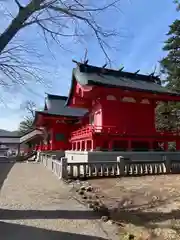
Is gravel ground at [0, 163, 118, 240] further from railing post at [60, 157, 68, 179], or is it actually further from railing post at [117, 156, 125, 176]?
railing post at [117, 156, 125, 176]

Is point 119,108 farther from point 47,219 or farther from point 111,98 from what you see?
point 47,219

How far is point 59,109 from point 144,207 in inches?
995

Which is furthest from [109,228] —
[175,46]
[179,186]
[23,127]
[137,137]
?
[23,127]

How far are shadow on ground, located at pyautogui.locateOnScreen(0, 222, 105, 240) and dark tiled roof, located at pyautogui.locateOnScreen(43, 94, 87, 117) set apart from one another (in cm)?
2254

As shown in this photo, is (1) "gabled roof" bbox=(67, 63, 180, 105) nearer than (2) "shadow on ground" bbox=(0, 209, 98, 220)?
No

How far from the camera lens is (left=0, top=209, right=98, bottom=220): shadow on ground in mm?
5436

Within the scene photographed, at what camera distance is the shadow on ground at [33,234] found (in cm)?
430

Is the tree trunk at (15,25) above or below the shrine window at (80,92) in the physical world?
below

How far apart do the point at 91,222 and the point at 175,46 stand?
23.5m

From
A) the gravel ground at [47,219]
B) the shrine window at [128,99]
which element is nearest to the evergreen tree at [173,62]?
the shrine window at [128,99]

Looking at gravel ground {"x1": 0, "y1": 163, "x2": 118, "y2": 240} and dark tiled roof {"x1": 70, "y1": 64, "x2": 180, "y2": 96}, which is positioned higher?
dark tiled roof {"x1": 70, "y1": 64, "x2": 180, "y2": 96}

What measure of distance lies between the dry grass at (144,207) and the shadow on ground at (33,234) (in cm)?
85

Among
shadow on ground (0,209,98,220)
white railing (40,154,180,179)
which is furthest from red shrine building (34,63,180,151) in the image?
shadow on ground (0,209,98,220)

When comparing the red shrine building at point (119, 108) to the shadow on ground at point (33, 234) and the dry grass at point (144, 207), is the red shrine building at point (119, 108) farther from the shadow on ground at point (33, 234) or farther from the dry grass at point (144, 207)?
the shadow on ground at point (33, 234)
